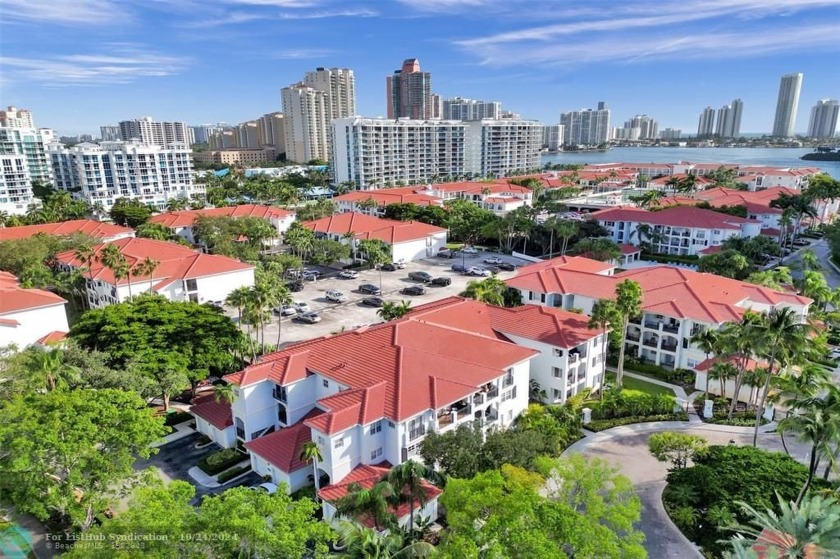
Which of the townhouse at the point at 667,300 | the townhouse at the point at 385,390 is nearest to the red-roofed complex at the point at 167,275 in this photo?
the townhouse at the point at 385,390

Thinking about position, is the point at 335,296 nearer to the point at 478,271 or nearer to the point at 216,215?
the point at 478,271

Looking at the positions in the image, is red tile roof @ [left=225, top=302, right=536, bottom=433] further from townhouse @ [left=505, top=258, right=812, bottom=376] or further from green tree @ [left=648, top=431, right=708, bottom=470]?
townhouse @ [left=505, top=258, right=812, bottom=376]

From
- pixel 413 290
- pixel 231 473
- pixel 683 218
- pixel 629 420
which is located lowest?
pixel 231 473

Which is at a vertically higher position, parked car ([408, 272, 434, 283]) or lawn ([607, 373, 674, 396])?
parked car ([408, 272, 434, 283])

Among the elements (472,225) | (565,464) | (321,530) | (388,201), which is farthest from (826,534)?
(388,201)

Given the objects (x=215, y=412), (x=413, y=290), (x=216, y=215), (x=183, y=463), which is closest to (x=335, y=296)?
(x=413, y=290)

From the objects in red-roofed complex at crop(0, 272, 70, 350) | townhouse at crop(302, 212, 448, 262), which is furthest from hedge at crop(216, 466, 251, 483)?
townhouse at crop(302, 212, 448, 262)
